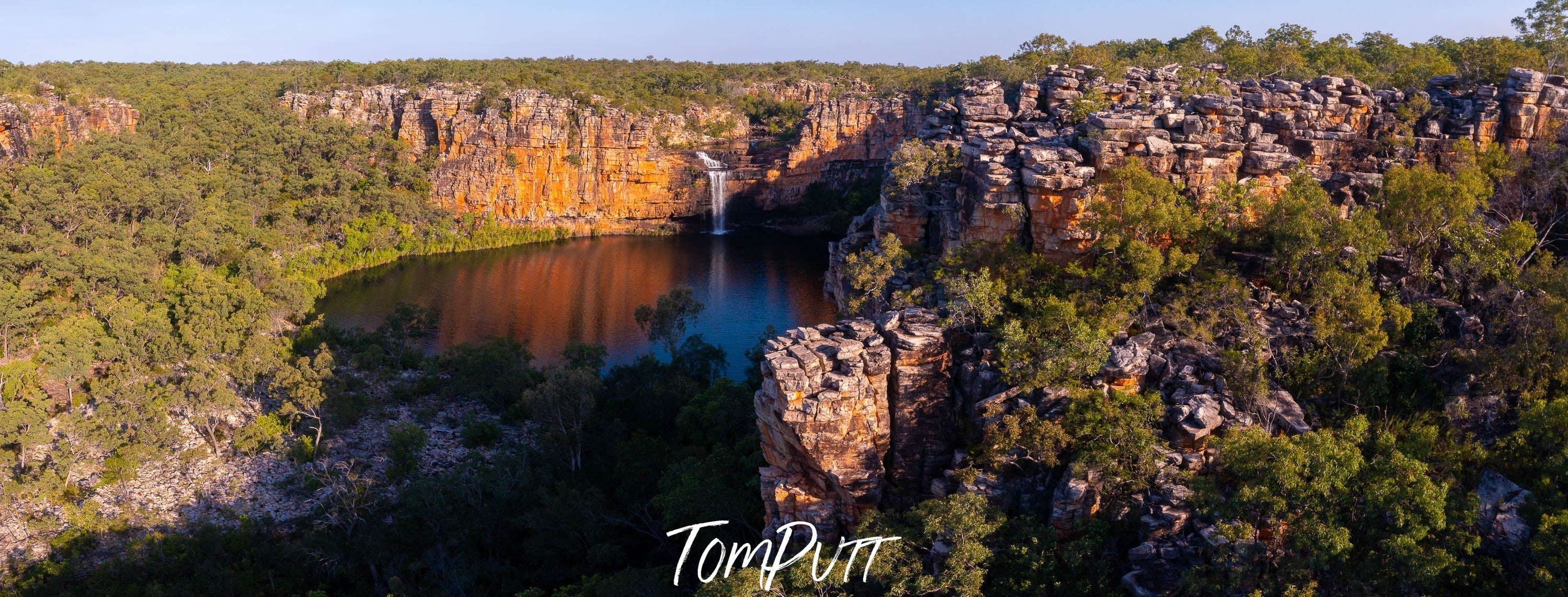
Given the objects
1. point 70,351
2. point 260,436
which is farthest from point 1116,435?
point 70,351

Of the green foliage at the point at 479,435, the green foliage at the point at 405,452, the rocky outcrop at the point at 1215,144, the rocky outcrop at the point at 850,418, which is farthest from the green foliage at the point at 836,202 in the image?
the rocky outcrop at the point at 850,418

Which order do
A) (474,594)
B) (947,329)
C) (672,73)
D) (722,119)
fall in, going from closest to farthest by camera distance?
(947,329) < (474,594) < (722,119) < (672,73)

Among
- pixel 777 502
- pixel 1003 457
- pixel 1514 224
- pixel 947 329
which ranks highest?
pixel 1514 224

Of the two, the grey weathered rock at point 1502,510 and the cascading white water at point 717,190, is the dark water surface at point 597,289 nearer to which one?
the cascading white water at point 717,190

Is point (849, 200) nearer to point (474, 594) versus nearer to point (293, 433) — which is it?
point (293, 433)

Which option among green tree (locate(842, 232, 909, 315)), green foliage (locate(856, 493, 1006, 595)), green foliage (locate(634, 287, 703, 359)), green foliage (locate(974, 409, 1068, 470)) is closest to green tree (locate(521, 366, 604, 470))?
green foliage (locate(634, 287, 703, 359))

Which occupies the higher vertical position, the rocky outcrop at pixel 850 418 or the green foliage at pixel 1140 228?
the green foliage at pixel 1140 228

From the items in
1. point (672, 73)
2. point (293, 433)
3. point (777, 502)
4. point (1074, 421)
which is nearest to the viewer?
point (1074, 421)

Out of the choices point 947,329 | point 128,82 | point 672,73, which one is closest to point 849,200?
point 672,73

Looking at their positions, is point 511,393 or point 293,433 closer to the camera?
point 293,433
